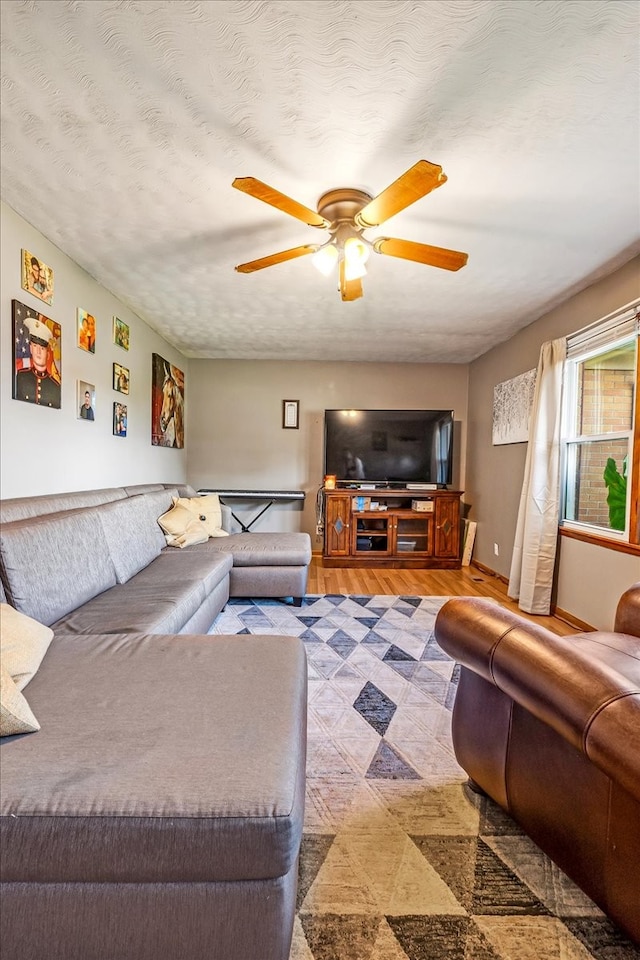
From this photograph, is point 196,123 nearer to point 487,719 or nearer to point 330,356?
point 487,719

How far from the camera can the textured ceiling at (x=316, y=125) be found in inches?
46.3

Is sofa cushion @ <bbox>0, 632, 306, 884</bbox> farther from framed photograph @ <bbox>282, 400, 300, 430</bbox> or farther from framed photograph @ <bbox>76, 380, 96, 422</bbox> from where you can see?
framed photograph @ <bbox>282, 400, 300, 430</bbox>

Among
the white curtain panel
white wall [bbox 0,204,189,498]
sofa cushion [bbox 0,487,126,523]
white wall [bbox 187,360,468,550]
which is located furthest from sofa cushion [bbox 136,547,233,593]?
the white curtain panel

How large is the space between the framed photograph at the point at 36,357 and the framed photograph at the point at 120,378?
69cm

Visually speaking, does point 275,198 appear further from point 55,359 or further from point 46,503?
point 46,503

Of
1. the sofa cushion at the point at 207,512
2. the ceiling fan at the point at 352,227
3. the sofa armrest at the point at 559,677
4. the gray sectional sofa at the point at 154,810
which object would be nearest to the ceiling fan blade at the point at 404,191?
the ceiling fan at the point at 352,227

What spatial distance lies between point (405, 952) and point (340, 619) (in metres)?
A: 1.98

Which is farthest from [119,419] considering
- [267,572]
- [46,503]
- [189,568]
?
[267,572]

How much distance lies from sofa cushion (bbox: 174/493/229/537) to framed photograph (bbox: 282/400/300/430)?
1.63 metres

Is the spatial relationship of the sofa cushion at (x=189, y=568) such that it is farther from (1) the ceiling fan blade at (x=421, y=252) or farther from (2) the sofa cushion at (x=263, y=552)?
(1) the ceiling fan blade at (x=421, y=252)

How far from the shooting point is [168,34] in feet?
3.94

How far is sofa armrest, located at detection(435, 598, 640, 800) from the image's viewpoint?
726mm

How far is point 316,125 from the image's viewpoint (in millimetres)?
1506

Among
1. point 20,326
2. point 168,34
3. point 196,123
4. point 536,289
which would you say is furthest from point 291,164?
point 536,289
